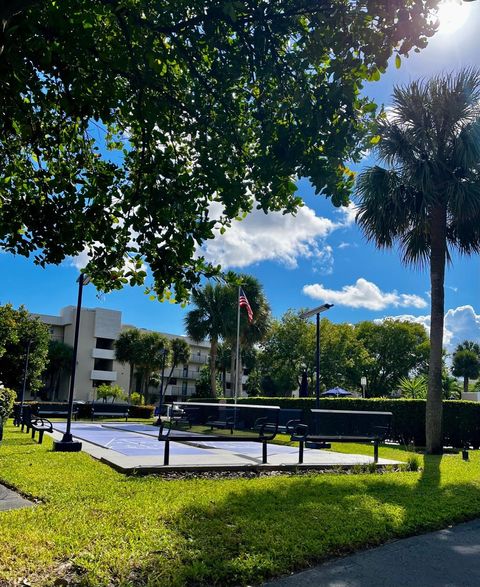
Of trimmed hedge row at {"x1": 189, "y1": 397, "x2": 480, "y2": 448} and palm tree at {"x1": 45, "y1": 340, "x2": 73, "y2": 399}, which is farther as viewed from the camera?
palm tree at {"x1": 45, "y1": 340, "x2": 73, "y2": 399}

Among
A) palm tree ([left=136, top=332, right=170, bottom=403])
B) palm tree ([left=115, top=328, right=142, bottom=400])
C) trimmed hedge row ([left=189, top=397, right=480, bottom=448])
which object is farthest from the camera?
palm tree ([left=115, top=328, right=142, bottom=400])

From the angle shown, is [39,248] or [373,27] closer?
[373,27]

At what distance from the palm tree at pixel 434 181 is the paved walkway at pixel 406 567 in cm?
1024

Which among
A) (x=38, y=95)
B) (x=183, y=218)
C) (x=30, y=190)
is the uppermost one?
(x=38, y=95)

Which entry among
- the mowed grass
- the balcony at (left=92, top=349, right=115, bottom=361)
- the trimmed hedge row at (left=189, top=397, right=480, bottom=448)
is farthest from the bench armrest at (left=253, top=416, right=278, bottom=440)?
the balcony at (left=92, top=349, right=115, bottom=361)

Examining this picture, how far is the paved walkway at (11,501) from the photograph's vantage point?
5.79m

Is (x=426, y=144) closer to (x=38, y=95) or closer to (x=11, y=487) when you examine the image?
(x=38, y=95)

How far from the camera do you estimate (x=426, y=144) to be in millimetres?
15164

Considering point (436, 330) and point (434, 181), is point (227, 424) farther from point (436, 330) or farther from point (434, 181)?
point (434, 181)

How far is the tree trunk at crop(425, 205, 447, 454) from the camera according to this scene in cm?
1461

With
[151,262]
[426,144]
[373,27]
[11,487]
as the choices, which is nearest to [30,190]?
[151,262]

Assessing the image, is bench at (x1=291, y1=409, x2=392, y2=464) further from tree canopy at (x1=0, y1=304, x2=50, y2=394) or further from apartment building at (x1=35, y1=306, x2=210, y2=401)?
apartment building at (x1=35, y1=306, x2=210, y2=401)

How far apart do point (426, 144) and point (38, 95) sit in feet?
40.7

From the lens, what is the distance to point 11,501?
6.14 meters
